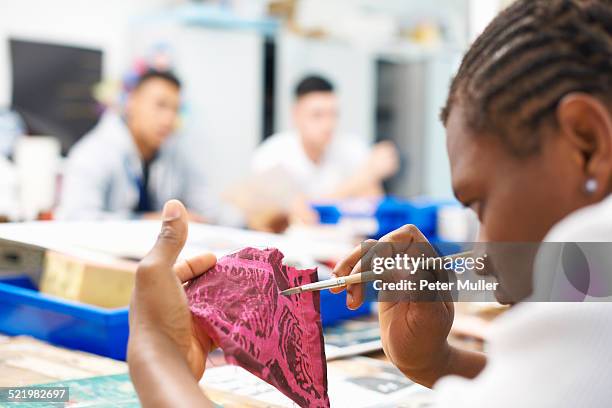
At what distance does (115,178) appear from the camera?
2.79 m

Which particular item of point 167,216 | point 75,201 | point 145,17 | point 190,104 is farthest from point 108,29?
point 167,216

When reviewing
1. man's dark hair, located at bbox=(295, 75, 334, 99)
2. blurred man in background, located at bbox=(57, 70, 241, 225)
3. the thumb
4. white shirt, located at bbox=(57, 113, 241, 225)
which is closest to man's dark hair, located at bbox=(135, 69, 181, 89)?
blurred man in background, located at bbox=(57, 70, 241, 225)

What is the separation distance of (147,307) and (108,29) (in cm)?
374

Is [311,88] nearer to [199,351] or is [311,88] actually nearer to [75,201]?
[75,201]

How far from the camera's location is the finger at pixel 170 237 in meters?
0.50

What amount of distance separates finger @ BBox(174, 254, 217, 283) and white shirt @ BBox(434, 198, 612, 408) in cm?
25

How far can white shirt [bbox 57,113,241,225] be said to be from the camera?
2682 millimetres

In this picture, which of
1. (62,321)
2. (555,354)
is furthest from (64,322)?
(555,354)

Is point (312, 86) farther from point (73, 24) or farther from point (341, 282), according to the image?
point (341, 282)

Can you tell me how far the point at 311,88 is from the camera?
3574 mm

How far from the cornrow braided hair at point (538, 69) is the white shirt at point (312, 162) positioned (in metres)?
2.89

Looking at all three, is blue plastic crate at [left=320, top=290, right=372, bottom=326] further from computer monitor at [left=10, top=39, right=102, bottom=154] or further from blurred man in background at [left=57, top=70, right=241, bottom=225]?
computer monitor at [left=10, top=39, right=102, bottom=154]

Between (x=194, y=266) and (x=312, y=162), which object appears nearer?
(x=194, y=266)

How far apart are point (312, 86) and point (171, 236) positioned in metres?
3.13
